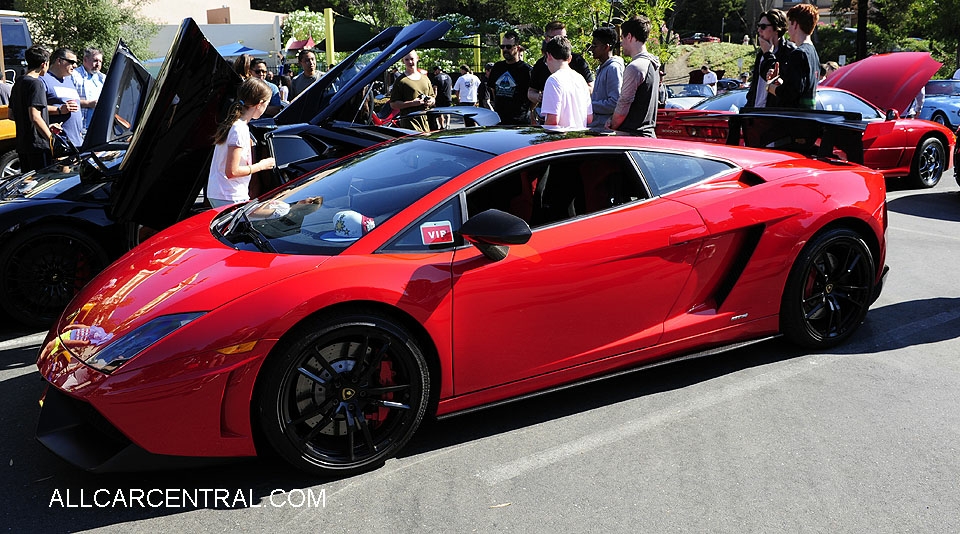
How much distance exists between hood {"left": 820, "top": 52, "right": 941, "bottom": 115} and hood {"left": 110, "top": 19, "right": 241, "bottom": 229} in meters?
7.53

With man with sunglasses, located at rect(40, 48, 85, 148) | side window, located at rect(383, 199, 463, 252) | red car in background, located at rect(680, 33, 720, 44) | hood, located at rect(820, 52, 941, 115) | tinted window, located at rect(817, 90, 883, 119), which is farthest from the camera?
red car in background, located at rect(680, 33, 720, 44)

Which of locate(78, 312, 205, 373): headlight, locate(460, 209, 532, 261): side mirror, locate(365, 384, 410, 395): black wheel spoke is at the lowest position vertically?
locate(365, 384, 410, 395): black wheel spoke

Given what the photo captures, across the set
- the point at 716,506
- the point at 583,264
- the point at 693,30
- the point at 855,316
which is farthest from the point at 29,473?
the point at 693,30

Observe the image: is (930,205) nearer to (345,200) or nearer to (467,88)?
(345,200)

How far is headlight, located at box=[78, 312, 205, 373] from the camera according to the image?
294cm

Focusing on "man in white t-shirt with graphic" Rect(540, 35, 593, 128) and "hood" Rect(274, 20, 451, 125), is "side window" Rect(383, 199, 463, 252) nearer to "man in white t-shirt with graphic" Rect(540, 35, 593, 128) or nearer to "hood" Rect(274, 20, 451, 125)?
"hood" Rect(274, 20, 451, 125)

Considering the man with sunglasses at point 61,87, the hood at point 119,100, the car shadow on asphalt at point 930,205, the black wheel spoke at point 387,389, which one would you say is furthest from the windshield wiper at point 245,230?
the car shadow on asphalt at point 930,205

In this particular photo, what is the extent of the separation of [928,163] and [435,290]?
911 centimetres

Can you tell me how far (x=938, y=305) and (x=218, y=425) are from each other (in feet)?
15.0

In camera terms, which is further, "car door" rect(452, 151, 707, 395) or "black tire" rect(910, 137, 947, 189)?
"black tire" rect(910, 137, 947, 189)

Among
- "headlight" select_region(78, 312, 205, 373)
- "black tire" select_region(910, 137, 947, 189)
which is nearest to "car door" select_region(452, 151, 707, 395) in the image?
"headlight" select_region(78, 312, 205, 373)

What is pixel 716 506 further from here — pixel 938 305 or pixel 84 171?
pixel 84 171

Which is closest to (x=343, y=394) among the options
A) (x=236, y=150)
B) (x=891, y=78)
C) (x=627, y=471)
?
(x=627, y=471)

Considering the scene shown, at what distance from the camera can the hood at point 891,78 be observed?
9.20 meters
